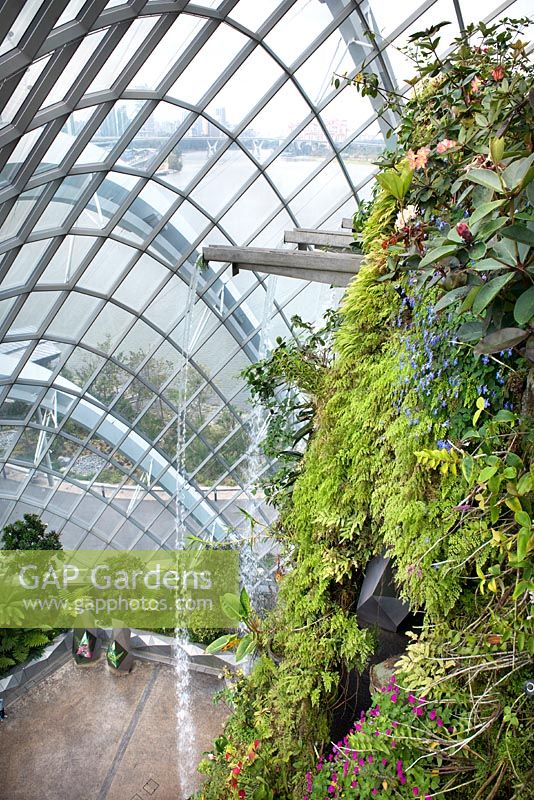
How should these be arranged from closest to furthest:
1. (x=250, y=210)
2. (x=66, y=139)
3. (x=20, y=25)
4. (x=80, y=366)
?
(x=20, y=25)
(x=66, y=139)
(x=250, y=210)
(x=80, y=366)

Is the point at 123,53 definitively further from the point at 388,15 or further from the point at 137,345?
the point at 137,345

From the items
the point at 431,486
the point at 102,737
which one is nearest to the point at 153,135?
the point at 431,486

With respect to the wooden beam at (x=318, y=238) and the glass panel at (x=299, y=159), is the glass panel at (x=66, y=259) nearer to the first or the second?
the glass panel at (x=299, y=159)

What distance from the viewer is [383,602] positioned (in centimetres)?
482

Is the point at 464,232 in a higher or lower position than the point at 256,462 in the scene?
lower

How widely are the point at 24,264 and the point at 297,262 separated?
5.89 m

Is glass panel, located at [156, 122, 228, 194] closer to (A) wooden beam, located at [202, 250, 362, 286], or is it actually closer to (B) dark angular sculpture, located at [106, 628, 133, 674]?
(A) wooden beam, located at [202, 250, 362, 286]

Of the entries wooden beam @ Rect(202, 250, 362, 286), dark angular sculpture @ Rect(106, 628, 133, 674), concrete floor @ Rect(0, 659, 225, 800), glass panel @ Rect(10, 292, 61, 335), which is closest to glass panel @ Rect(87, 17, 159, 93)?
wooden beam @ Rect(202, 250, 362, 286)

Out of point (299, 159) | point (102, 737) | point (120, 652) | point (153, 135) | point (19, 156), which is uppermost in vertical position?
point (153, 135)

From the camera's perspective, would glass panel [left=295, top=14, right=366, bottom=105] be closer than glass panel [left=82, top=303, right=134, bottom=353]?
Yes

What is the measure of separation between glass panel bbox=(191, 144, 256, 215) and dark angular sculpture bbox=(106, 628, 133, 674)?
28.9ft

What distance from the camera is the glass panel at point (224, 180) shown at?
1057 centimetres

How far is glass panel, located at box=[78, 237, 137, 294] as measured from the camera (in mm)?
11586

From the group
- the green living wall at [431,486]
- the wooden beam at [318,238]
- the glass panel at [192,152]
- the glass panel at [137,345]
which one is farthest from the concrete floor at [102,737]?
the glass panel at [192,152]
